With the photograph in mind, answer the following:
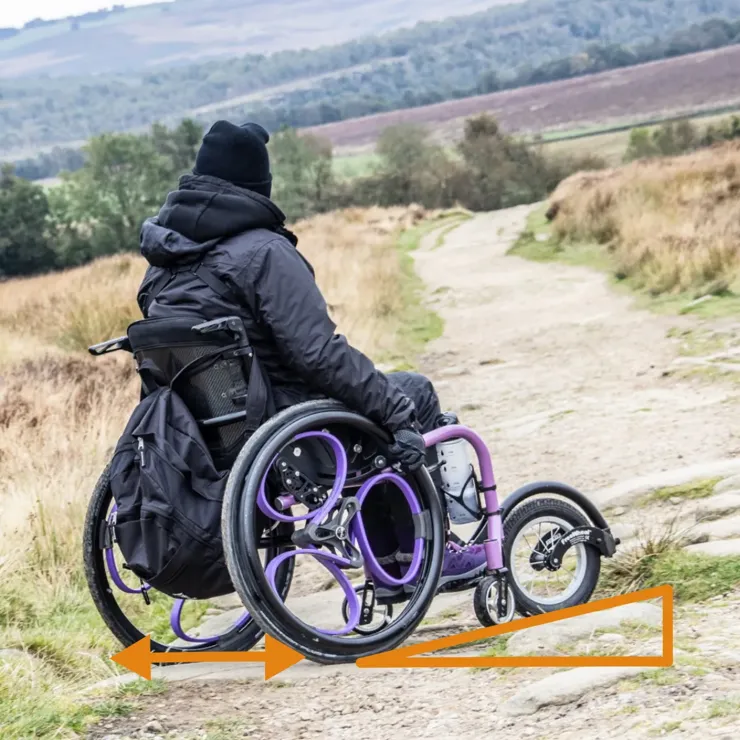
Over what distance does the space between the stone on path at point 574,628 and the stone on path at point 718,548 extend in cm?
48

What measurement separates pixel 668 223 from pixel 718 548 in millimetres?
10539

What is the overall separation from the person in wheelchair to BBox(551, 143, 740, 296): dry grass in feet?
24.3

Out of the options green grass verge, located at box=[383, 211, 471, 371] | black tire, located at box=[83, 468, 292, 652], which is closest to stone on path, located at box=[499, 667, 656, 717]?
black tire, located at box=[83, 468, 292, 652]

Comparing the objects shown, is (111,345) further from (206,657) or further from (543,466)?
(543,466)

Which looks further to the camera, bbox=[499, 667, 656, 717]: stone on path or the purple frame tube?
the purple frame tube

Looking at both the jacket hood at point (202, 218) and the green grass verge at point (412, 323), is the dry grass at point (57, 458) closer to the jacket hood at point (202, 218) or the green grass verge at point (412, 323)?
the green grass verge at point (412, 323)

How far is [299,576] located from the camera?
5051 mm

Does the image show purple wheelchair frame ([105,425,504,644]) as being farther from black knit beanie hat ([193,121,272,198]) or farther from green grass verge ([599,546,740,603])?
black knit beanie hat ([193,121,272,198])

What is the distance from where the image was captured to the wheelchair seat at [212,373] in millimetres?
3271

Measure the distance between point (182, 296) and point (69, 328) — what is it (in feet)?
25.4

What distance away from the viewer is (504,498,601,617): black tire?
3789 millimetres

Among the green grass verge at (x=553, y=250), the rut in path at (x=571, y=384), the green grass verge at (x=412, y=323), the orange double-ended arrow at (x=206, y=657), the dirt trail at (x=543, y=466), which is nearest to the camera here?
the dirt trail at (x=543, y=466)

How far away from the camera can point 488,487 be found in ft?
12.4

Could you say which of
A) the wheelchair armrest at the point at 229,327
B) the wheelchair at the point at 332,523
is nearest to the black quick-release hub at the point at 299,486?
the wheelchair at the point at 332,523
